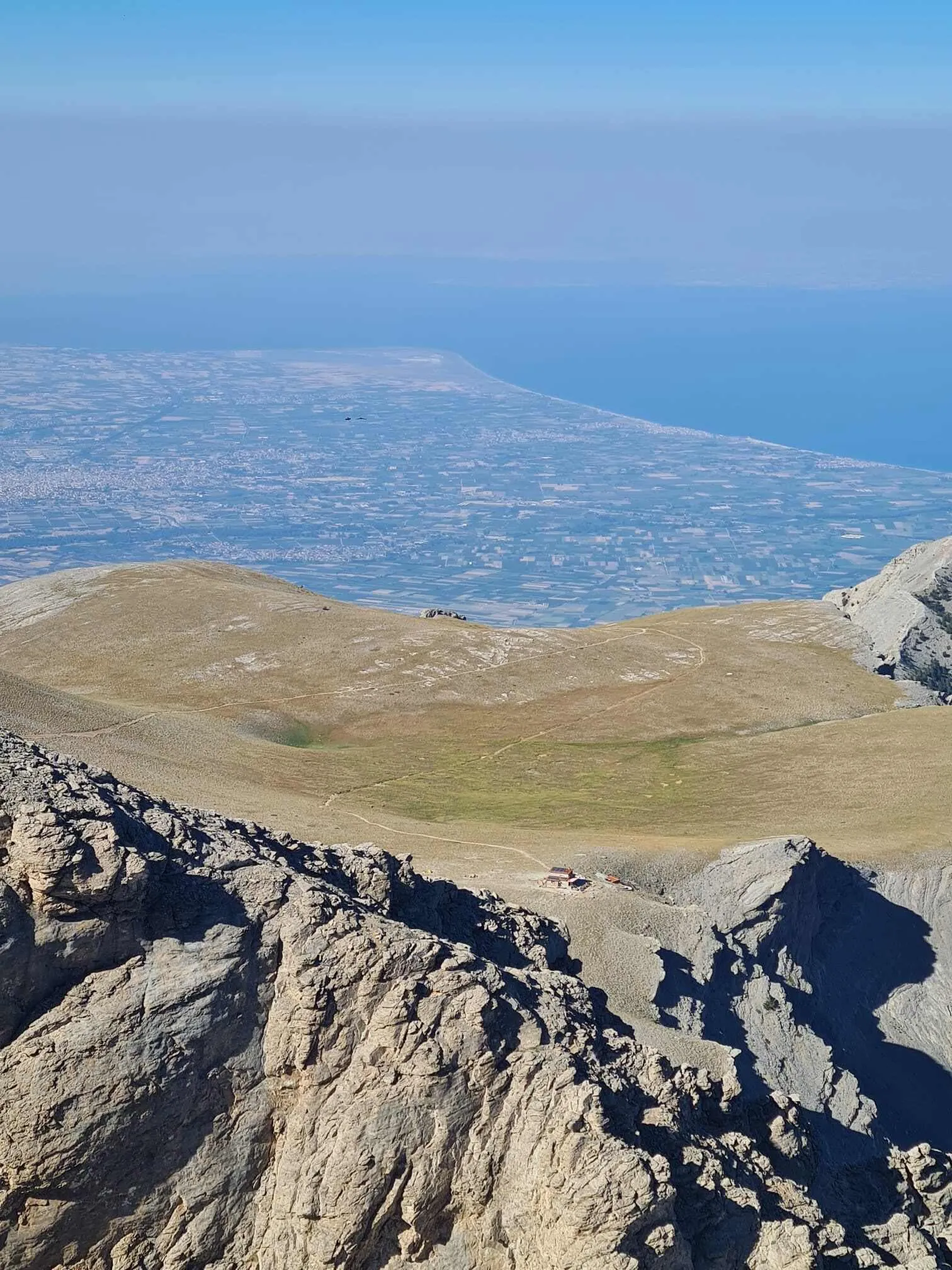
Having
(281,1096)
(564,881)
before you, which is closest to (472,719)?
(564,881)

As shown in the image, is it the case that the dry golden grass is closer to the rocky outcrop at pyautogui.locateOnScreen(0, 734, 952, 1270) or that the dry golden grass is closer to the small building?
the small building

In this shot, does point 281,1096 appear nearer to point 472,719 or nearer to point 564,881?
point 564,881

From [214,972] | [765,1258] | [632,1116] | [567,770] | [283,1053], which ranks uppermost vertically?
[214,972]

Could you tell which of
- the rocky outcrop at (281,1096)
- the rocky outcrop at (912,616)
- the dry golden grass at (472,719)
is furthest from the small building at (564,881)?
the rocky outcrop at (912,616)

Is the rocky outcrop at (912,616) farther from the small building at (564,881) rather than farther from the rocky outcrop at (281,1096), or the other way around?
the rocky outcrop at (281,1096)

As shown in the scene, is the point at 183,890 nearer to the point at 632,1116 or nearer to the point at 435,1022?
the point at 435,1022

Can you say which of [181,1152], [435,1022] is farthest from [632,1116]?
[181,1152]
